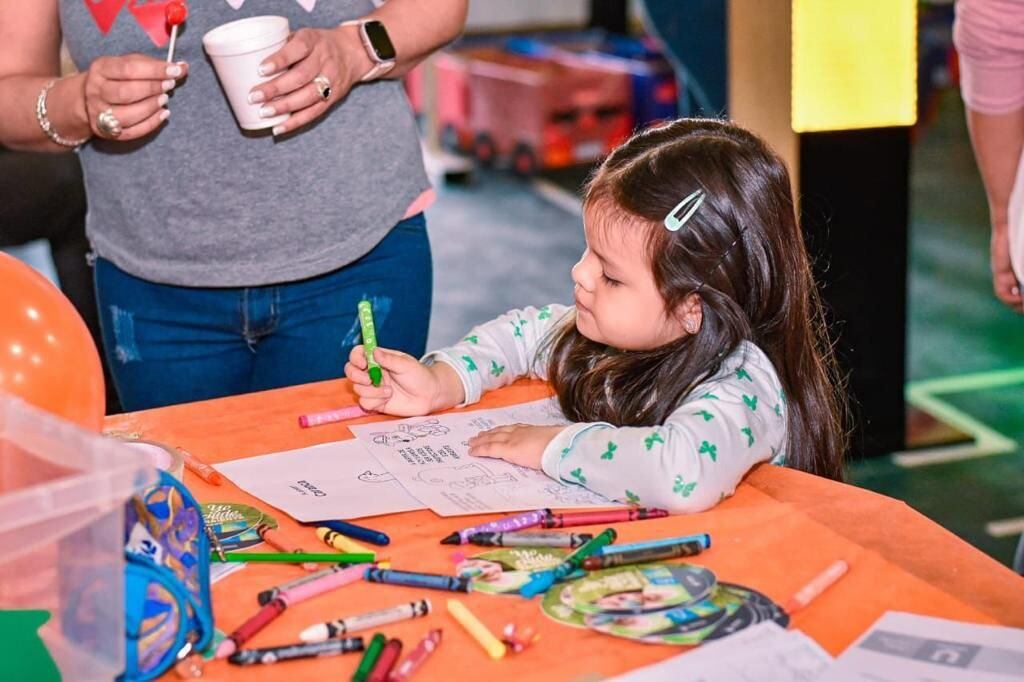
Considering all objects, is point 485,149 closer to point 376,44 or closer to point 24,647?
point 376,44

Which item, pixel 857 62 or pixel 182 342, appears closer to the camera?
pixel 182 342

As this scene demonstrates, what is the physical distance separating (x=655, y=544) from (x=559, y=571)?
90 mm

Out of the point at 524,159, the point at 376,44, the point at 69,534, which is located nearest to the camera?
the point at 69,534

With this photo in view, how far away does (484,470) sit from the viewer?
49.9 inches

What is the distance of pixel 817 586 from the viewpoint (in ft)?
3.30

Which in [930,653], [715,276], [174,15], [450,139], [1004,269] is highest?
[174,15]

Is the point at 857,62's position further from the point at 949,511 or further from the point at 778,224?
the point at 778,224

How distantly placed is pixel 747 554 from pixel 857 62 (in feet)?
6.09

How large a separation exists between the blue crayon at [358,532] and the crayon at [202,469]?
6.5 inches

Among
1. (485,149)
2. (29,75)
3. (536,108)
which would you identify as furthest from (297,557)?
(485,149)

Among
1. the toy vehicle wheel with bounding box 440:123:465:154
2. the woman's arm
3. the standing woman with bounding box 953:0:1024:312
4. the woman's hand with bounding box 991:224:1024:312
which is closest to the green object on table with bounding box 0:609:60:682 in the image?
the woman's arm

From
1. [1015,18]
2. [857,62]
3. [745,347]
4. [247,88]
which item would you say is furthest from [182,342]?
[857,62]

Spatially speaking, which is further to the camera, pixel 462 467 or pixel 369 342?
pixel 369 342

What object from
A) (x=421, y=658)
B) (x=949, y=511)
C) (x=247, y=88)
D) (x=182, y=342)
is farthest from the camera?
(x=949, y=511)
